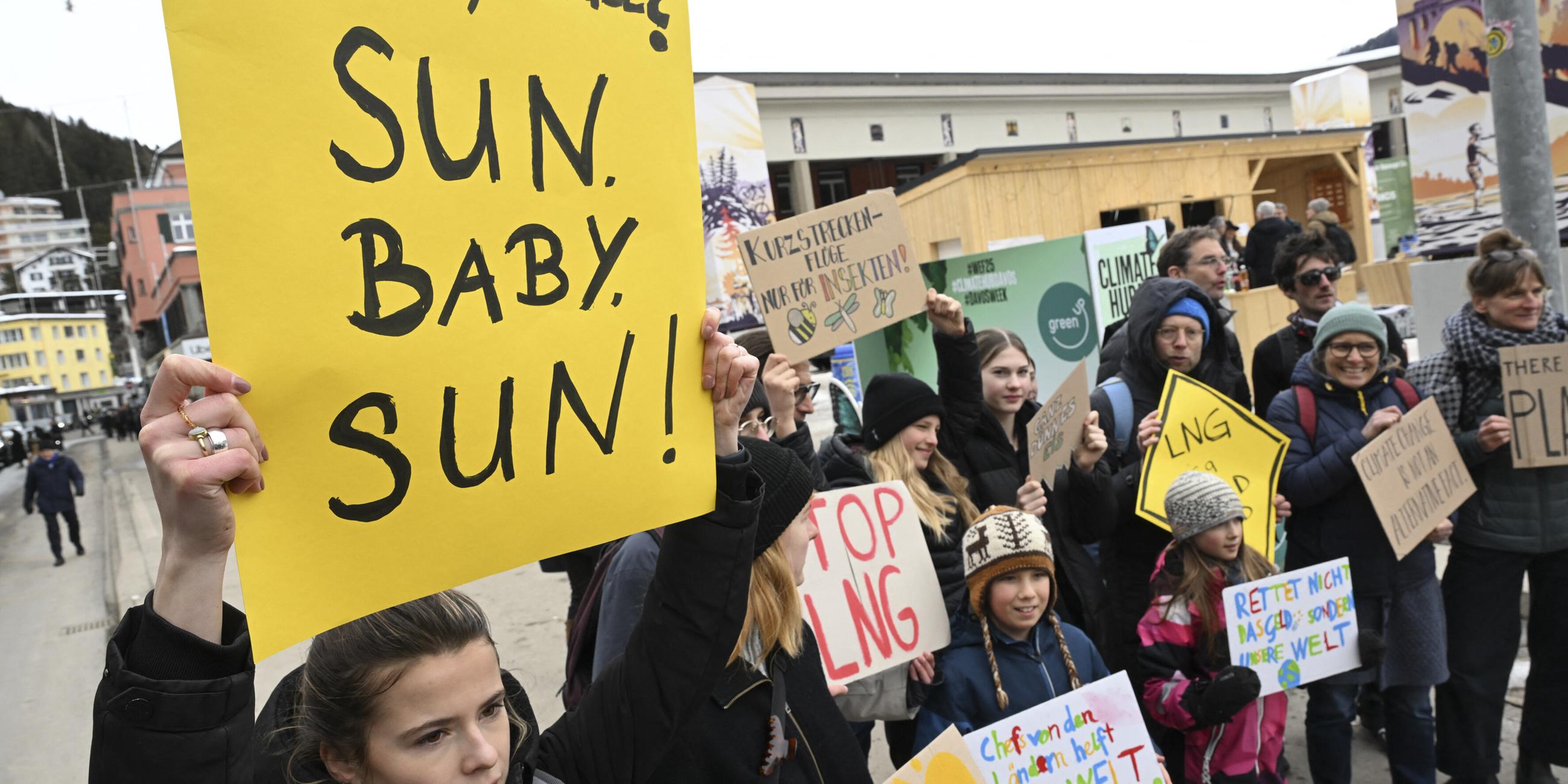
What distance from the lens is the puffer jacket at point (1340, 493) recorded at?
3.34 meters

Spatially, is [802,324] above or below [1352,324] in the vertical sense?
above

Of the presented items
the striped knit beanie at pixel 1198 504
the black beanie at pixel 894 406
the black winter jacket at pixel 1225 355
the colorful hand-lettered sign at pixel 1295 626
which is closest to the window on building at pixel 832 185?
the black winter jacket at pixel 1225 355

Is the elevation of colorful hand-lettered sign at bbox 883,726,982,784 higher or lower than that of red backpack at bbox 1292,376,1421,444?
lower

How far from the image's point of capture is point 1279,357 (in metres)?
4.45

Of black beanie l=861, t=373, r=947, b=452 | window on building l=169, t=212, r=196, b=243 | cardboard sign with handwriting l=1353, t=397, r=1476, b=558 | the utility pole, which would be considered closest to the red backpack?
cardboard sign with handwriting l=1353, t=397, r=1476, b=558

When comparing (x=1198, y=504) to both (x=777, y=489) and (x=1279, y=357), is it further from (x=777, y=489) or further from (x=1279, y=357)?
(x=1279, y=357)

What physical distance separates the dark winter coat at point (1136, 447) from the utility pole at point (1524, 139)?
167cm

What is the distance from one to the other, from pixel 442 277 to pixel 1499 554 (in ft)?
12.4

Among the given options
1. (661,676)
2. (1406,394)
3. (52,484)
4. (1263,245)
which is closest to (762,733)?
(661,676)

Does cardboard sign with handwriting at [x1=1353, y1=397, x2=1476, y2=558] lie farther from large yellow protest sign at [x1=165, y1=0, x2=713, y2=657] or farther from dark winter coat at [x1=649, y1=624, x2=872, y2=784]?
large yellow protest sign at [x1=165, y1=0, x2=713, y2=657]

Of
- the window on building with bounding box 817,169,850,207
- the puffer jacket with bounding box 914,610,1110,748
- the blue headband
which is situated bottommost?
the puffer jacket with bounding box 914,610,1110,748

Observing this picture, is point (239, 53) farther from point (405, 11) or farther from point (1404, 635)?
point (1404, 635)

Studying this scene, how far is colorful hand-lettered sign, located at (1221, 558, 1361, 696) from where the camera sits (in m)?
2.79

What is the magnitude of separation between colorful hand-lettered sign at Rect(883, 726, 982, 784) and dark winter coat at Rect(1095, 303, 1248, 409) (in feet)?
7.95
